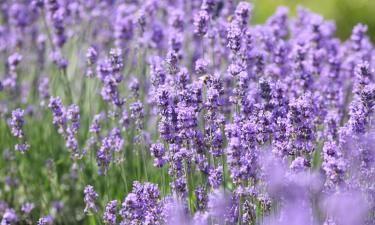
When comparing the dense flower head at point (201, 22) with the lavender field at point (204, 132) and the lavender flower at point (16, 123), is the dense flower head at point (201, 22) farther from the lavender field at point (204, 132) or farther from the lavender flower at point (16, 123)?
the lavender flower at point (16, 123)

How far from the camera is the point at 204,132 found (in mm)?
3131

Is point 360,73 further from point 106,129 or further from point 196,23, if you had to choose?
point 106,129

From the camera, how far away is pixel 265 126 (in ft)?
9.61

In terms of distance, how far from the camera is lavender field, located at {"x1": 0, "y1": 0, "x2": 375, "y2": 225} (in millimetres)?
2809

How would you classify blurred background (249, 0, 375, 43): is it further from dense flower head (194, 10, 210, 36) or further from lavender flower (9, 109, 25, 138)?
lavender flower (9, 109, 25, 138)

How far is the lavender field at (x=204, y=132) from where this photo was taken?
2809mm

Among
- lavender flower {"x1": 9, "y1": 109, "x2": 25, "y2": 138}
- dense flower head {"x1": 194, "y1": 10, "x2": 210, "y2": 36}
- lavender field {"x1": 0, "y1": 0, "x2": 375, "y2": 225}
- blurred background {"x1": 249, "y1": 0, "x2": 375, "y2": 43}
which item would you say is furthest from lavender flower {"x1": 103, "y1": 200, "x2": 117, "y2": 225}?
blurred background {"x1": 249, "y1": 0, "x2": 375, "y2": 43}

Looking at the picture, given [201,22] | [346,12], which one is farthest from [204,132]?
[346,12]

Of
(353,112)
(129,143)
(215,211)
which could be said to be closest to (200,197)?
(215,211)

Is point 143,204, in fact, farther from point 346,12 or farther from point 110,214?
point 346,12

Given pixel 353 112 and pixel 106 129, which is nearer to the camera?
pixel 353 112

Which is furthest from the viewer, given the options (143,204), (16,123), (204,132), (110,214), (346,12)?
(346,12)

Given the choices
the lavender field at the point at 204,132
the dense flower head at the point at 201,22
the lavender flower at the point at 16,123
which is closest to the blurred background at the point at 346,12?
the lavender field at the point at 204,132

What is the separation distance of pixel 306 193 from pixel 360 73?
0.72 metres
